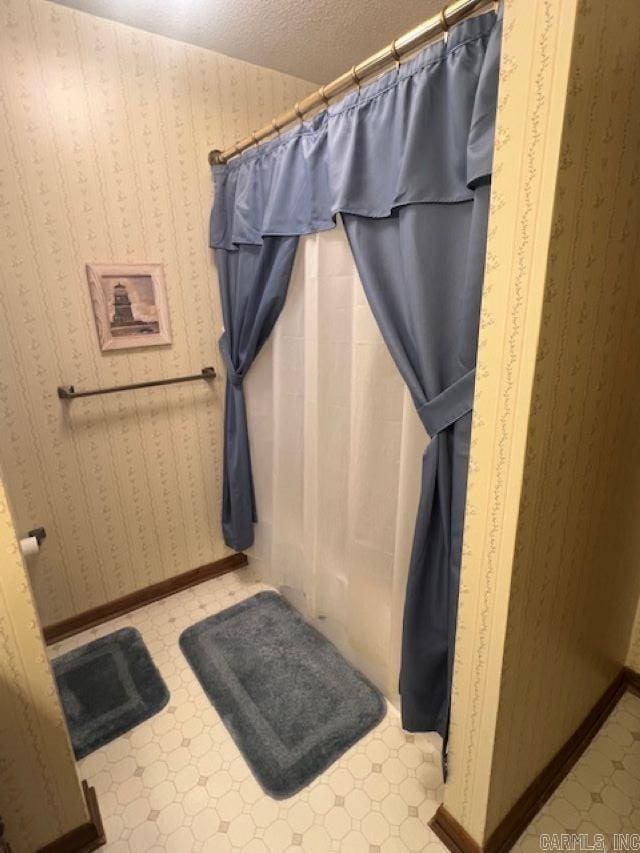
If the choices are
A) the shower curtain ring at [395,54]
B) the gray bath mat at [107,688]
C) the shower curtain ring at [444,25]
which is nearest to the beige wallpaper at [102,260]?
the gray bath mat at [107,688]

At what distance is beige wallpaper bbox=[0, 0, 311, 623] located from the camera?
1.43m

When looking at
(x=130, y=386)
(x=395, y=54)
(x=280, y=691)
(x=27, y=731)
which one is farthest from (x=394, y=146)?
(x=280, y=691)

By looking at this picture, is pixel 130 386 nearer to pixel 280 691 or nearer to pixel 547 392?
pixel 280 691

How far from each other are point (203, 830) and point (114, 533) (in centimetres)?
110

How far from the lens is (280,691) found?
1.53 meters

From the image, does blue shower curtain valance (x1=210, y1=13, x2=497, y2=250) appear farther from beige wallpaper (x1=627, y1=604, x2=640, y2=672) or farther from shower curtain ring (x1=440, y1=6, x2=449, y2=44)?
beige wallpaper (x1=627, y1=604, x2=640, y2=672)

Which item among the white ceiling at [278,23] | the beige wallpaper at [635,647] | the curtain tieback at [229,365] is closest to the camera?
the white ceiling at [278,23]

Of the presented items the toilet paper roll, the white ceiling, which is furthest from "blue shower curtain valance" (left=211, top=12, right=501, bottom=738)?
the toilet paper roll

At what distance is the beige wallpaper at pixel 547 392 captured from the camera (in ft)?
2.18

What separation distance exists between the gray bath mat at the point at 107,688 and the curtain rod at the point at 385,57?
6.53 ft

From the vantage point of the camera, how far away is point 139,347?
5.78ft

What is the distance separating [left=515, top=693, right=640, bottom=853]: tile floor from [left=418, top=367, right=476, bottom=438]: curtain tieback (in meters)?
1.08

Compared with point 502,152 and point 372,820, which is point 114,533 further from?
point 502,152

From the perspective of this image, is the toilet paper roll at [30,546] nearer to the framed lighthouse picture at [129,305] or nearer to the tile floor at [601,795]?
the framed lighthouse picture at [129,305]
